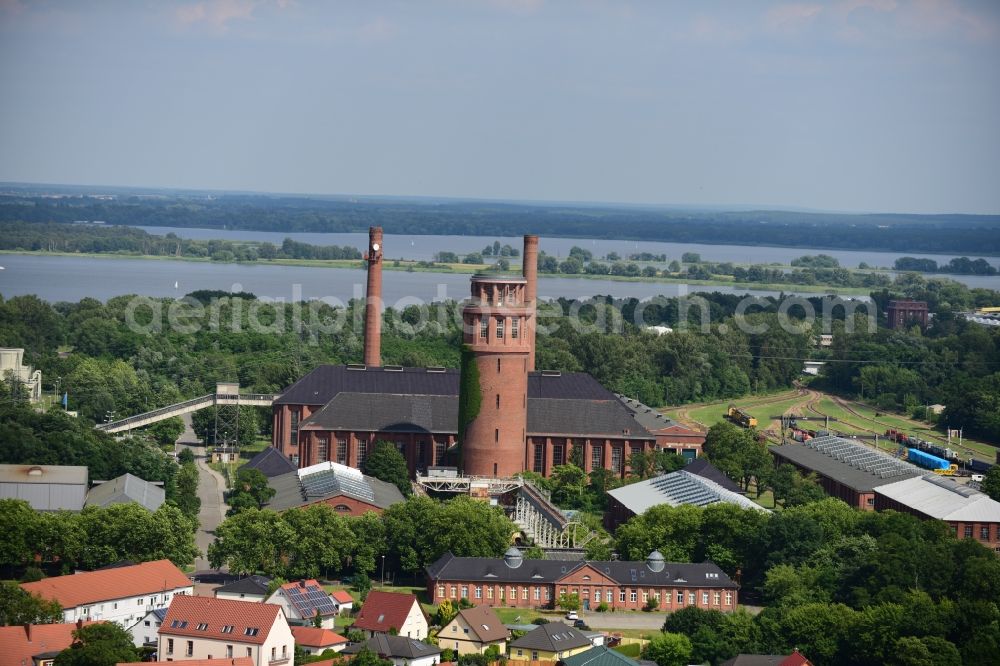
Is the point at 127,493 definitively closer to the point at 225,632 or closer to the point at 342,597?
the point at 342,597

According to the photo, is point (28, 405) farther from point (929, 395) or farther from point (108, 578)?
point (929, 395)

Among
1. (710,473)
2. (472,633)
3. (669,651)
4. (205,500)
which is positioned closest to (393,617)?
(472,633)

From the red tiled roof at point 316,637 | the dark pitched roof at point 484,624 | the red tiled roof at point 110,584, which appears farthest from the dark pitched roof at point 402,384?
the red tiled roof at point 316,637

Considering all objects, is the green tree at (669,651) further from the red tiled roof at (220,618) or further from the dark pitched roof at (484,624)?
the red tiled roof at (220,618)

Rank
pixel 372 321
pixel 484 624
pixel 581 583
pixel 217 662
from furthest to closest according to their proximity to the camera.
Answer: pixel 372 321, pixel 581 583, pixel 484 624, pixel 217 662

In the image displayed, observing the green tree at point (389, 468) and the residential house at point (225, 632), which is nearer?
the residential house at point (225, 632)

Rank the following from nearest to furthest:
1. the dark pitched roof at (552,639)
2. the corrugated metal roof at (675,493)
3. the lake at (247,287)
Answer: the dark pitched roof at (552,639) < the corrugated metal roof at (675,493) < the lake at (247,287)

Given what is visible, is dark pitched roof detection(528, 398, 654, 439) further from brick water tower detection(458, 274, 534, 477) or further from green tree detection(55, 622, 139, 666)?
green tree detection(55, 622, 139, 666)

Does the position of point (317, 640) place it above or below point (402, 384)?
below
